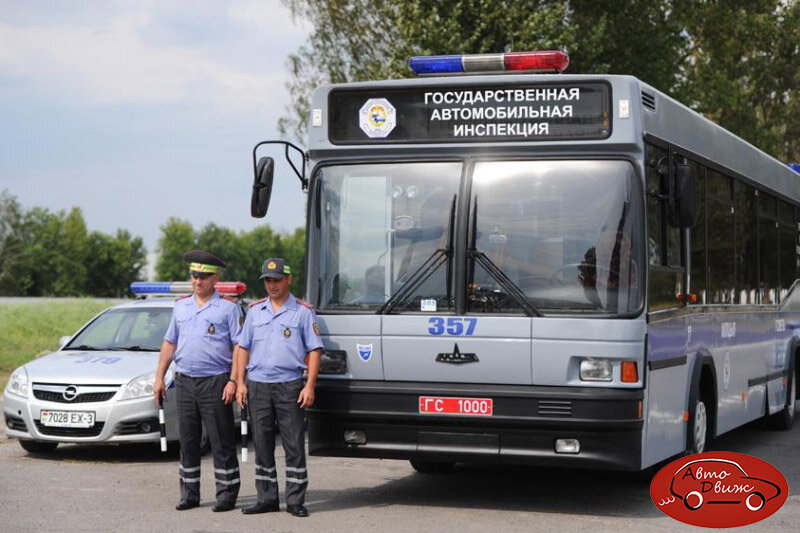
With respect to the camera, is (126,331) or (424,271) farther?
(126,331)

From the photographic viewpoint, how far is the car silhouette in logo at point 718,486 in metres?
9.66

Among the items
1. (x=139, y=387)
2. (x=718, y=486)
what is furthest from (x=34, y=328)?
(x=718, y=486)

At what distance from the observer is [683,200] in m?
9.33

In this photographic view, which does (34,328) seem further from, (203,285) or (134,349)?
(203,285)

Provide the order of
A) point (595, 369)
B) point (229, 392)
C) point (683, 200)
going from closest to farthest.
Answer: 1. point (595, 369)
2. point (683, 200)
3. point (229, 392)

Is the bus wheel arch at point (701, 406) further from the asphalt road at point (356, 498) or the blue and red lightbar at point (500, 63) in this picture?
the blue and red lightbar at point (500, 63)

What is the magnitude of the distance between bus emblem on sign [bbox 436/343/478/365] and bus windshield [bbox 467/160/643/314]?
1.01ft

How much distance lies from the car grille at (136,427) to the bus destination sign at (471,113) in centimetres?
386

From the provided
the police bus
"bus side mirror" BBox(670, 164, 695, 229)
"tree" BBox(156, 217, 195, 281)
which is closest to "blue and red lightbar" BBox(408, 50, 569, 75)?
the police bus

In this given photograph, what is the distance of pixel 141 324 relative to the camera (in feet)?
46.1

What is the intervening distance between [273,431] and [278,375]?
421mm

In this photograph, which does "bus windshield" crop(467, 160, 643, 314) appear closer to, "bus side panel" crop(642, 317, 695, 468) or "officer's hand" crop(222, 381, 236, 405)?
"bus side panel" crop(642, 317, 695, 468)

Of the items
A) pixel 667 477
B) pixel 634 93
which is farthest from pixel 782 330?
pixel 634 93

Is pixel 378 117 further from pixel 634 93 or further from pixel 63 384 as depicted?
pixel 63 384
